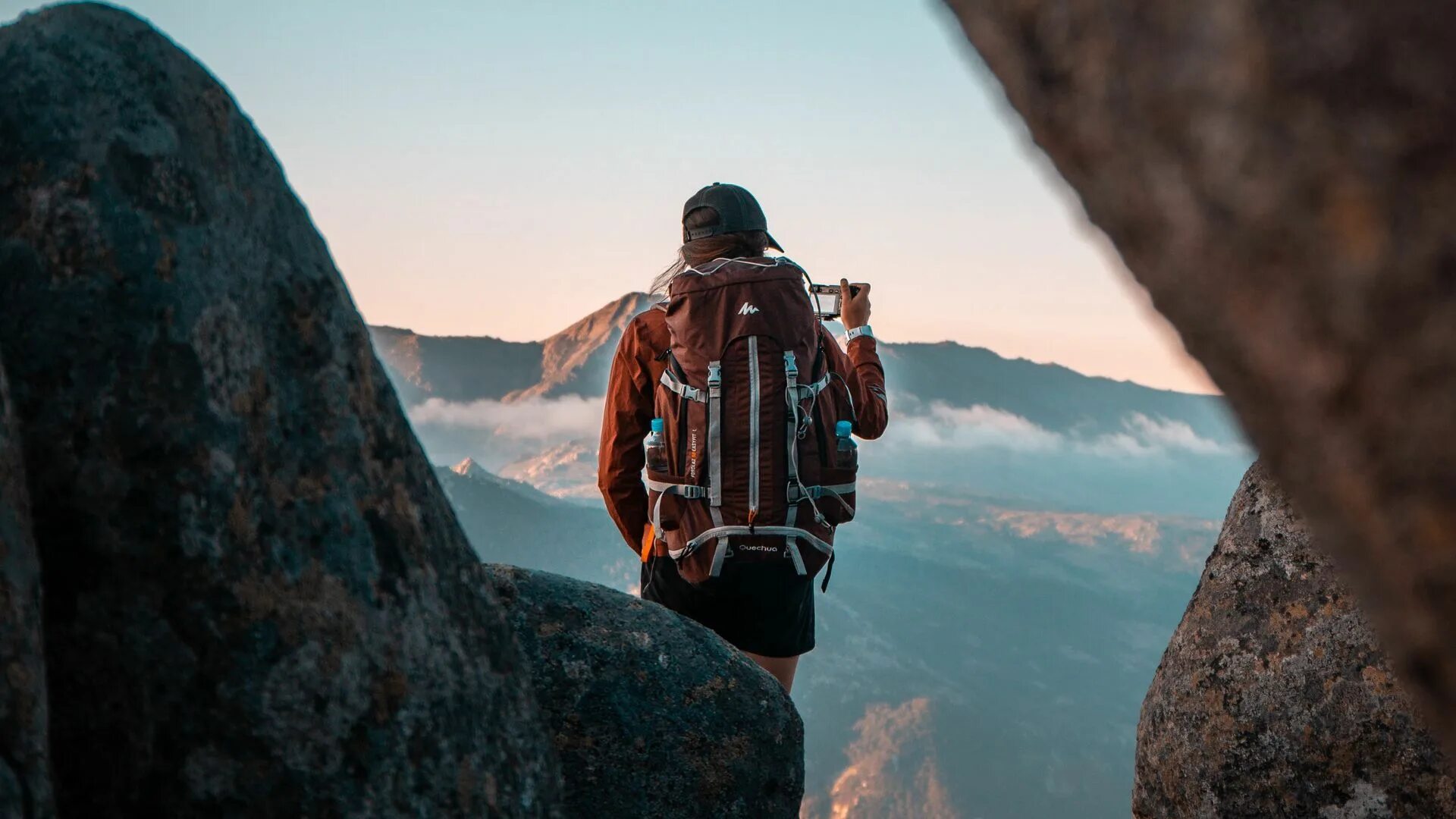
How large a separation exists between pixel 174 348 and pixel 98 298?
256mm

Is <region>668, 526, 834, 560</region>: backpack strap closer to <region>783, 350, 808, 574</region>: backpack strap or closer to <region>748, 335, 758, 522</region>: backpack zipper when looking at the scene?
<region>783, 350, 808, 574</region>: backpack strap

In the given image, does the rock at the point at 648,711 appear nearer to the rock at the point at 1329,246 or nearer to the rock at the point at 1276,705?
the rock at the point at 1276,705

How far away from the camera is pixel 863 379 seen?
8.73 metres

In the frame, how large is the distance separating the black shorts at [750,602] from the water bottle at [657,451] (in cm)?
68

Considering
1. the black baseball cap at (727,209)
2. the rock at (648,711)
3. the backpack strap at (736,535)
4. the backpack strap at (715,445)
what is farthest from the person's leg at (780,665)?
the black baseball cap at (727,209)

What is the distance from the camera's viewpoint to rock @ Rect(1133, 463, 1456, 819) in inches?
233

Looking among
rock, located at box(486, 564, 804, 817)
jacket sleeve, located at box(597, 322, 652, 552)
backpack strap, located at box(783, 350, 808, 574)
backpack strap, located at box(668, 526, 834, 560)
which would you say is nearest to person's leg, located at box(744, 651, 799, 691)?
backpack strap, located at box(783, 350, 808, 574)

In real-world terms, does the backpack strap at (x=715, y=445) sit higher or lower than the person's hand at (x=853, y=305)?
lower

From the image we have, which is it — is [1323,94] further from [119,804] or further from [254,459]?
[119,804]

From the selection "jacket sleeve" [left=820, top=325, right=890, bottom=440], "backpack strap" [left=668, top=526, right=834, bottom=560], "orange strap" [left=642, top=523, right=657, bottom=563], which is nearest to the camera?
"backpack strap" [left=668, top=526, right=834, bottom=560]

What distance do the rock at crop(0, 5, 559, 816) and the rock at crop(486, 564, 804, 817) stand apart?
184 cm

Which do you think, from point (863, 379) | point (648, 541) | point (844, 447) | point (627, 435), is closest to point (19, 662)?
point (648, 541)

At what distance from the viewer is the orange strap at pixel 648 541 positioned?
27.0 feet

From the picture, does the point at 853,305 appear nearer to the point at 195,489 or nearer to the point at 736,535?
the point at 736,535
